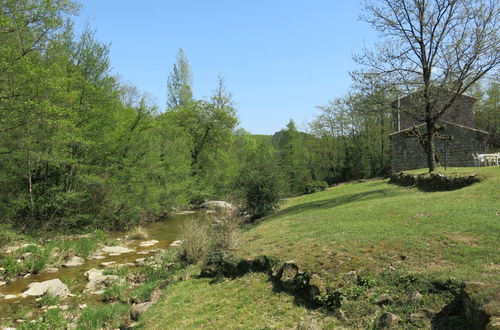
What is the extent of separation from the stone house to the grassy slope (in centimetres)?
1507

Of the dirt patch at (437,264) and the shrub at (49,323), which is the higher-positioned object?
the dirt patch at (437,264)

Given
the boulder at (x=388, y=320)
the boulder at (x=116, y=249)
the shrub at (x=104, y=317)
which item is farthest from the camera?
the boulder at (x=116, y=249)

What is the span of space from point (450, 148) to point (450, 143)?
0.40 meters

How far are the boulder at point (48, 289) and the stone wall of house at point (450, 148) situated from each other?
2252cm

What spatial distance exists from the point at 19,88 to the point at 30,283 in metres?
7.08

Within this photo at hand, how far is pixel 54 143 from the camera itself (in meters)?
14.5

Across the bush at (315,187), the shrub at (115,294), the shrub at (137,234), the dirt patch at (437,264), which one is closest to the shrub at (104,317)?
the shrub at (115,294)

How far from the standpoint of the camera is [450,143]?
83.9 ft

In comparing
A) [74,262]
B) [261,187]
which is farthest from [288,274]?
[261,187]

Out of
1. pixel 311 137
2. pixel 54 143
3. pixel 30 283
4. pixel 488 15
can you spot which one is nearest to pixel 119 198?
pixel 54 143

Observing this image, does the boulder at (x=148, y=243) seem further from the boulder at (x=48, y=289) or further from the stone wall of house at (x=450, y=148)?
the stone wall of house at (x=450, y=148)

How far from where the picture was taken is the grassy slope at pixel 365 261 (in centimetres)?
527

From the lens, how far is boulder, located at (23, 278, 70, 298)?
922cm

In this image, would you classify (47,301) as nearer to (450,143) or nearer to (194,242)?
(194,242)
